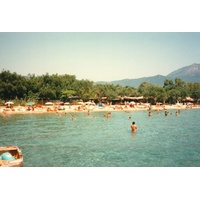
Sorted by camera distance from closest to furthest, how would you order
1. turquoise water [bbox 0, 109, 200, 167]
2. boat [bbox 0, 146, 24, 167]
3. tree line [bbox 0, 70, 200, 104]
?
boat [bbox 0, 146, 24, 167] < turquoise water [bbox 0, 109, 200, 167] < tree line [bbox 0, 70, 200, 104]

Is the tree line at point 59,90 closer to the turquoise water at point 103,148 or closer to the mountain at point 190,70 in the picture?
the turquoise water at point 103,148

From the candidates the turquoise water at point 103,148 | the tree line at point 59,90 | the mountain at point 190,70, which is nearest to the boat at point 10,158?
the turquoise water at point 103,148

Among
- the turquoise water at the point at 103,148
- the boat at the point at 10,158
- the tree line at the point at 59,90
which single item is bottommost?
the turquoise water at the point at 103,148

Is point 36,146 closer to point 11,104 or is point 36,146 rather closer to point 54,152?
point 54,152

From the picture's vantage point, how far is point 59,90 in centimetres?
3425

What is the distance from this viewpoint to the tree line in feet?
92.7

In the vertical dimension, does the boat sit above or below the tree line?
below

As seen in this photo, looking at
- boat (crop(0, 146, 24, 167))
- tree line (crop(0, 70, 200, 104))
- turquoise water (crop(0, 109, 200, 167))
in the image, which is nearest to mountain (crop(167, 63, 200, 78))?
turquoise water (crop(0, 109, 200, 167))

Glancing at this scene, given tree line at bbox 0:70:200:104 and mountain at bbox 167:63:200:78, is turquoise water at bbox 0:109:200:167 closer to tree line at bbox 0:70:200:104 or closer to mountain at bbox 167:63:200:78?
mountain at bbox 167:63:200:78

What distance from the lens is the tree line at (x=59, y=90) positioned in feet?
92.7
